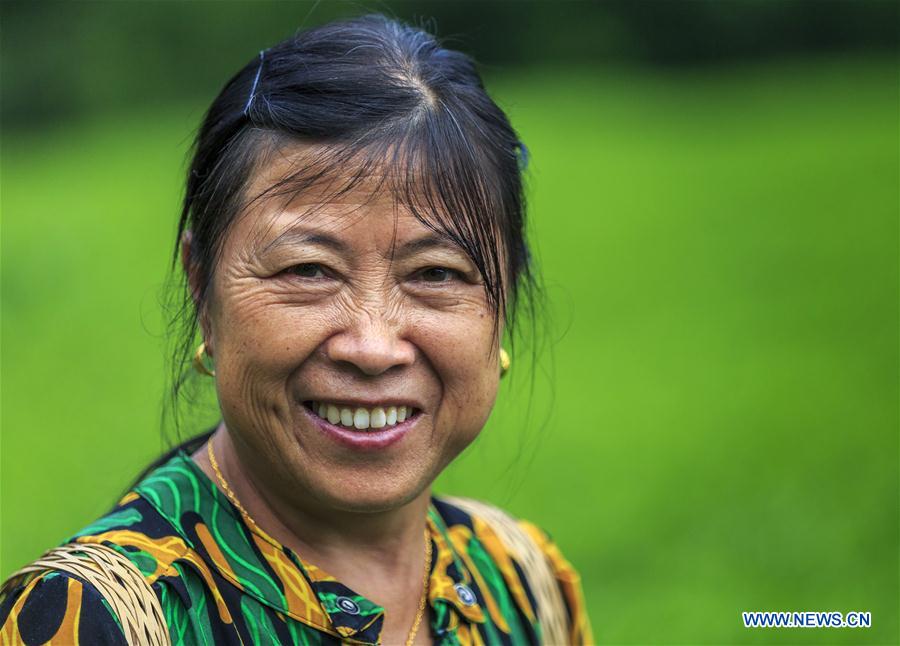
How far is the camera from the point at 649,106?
13.1 m

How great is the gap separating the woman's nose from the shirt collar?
369 millimetres

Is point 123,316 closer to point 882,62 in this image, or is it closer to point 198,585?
point 198,585

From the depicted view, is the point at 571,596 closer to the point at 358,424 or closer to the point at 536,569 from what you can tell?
the point at 536,569

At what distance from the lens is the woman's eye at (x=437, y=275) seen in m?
2.02

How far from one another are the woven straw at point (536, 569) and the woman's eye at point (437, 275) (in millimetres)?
719

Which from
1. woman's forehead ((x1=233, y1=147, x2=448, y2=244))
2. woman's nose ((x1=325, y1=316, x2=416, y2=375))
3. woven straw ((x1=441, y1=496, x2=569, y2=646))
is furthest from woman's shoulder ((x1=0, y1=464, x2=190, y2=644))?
woven straw ((x1=441, y1=496, x2=569, y2=646))

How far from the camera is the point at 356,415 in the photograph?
1964 millimetres

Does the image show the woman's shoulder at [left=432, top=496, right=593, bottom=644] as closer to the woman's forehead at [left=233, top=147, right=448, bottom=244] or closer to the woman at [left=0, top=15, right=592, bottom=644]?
the woman at [left=0, top=15, right=592, bottom=644]

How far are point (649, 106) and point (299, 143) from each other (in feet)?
37.9

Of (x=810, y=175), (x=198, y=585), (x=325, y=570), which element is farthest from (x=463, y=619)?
(x=810, y=175)

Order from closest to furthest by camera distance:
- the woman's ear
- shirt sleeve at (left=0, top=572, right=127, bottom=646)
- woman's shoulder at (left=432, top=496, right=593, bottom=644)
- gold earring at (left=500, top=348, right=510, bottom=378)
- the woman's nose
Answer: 1. shirt sleeve at (left=0, top=572, right=127, bottom=646)
2. the woman's nose
3. the woman's ear
4. gold earring at (left=500, top=348, right=510, bottom=378)
5. woman's shoulder at (left=432, top=496, right=593, bottom=644)

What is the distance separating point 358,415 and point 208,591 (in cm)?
37

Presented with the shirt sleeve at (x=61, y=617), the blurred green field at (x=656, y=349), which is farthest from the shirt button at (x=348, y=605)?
the blurred green field at (x=656, y=349)

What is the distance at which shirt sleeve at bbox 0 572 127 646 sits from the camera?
1.77 metres
